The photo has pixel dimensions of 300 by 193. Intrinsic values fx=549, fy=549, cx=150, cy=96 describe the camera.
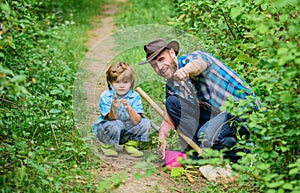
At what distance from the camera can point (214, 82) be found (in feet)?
14.9

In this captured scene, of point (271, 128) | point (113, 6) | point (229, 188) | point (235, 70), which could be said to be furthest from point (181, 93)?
point (113, 6)

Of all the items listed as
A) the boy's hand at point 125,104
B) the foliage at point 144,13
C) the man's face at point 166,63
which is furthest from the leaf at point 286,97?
the foliage at point 144,13

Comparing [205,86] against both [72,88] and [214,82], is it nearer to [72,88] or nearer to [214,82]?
[214,82]

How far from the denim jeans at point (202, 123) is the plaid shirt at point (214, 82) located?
0.44 feet

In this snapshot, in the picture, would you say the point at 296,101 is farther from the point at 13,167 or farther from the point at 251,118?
the point at 13,167

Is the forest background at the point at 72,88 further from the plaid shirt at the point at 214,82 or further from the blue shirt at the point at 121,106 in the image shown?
the blue shirt at the point at 121,106

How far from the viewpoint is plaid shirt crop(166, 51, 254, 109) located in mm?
4488

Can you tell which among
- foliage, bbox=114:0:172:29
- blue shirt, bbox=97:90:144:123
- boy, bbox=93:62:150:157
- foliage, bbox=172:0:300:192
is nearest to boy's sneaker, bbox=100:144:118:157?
boy, bbox=93:62:150:157

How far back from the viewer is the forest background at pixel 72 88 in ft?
10.2

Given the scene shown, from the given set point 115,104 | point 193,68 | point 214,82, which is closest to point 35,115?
point 115,104

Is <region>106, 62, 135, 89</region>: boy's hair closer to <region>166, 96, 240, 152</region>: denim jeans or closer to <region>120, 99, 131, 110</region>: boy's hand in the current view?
<region>120, 99, 131, 110</region>: boy's hand

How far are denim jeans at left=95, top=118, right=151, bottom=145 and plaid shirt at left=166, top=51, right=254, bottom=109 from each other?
60 centimetres

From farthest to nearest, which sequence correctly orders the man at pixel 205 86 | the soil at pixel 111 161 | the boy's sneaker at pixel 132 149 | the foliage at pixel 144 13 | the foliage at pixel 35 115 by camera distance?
the foliage at pixel 144 13 < the boy's sneaker at pixel 132 149 < the man at pixel 205 86 < the soil at pixel 111 161 < the foliage at pixel 35 115

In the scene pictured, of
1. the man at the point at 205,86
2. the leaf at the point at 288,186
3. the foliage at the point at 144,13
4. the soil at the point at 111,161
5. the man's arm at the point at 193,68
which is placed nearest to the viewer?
the leaf at the point at 288,186
